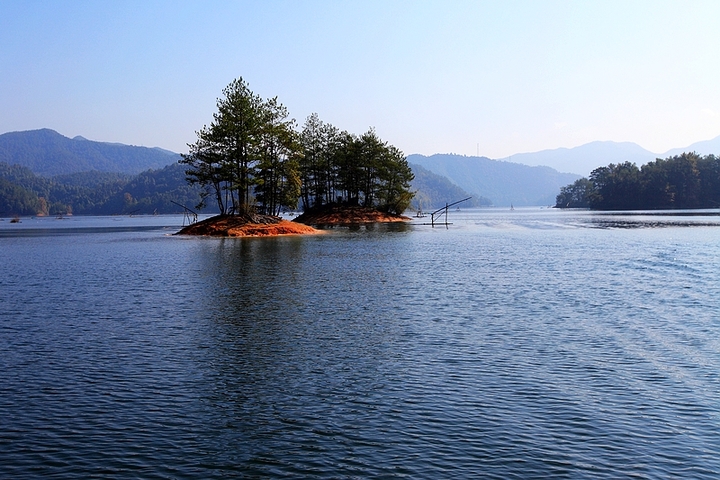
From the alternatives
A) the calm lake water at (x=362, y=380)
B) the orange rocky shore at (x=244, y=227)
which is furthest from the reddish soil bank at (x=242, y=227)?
the calm lake water at (x=362, y=380)

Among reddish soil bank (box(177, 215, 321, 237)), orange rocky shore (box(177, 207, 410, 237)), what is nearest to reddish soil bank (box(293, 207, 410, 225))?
orange rocky shore (box(177, 207, 410, 237))

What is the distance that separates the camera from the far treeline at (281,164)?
9119cm

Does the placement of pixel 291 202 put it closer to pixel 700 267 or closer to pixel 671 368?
pixel 700 267

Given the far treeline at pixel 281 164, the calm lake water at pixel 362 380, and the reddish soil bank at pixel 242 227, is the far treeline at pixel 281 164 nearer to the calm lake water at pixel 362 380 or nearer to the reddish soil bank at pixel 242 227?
the reddish soil bank at pixel 242 227

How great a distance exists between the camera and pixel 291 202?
10769cm

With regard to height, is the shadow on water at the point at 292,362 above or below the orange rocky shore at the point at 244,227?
below

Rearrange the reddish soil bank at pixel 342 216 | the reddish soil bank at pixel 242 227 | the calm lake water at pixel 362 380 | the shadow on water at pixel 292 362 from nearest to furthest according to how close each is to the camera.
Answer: the calm lake water at pixel 362 380
the shadow on water at pixel 292 362
the reddish soil bank at pixel 242 227
the reddish soil bank at pixel 342 216

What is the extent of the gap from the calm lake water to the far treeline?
188 feet

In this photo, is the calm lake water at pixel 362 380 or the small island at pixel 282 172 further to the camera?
the small island at pixel 282 172

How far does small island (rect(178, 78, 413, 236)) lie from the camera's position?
91312 millimetres

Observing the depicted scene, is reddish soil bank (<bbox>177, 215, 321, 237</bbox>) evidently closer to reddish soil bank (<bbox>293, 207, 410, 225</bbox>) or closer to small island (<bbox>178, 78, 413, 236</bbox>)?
small island (<bbox>178, 78, 413, 236</bbox>)

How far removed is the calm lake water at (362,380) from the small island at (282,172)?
56.9 metres

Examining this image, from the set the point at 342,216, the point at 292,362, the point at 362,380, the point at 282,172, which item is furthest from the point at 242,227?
the point at 362,380

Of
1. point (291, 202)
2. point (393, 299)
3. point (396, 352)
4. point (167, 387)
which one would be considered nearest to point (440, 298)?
point (393, 299)
